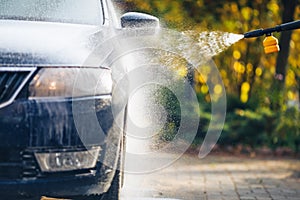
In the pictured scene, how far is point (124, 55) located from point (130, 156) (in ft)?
3.05

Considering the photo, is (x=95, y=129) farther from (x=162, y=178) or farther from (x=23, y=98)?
(x=162, y=178)

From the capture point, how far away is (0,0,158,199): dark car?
3.50 meters

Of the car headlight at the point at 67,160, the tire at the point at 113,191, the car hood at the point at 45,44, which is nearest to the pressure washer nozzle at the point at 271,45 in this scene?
the car hood at the point at 45,44

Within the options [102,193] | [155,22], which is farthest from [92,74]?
[155,22]

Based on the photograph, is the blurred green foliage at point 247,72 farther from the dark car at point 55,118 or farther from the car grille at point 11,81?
the car grille at point 11,81

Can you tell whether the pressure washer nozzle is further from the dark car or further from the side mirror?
the dark car

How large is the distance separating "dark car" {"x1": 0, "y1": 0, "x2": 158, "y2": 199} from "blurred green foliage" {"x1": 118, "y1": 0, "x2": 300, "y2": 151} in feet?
12.3

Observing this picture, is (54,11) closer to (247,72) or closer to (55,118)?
Result: (55,118)

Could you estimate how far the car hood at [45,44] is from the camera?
362cm

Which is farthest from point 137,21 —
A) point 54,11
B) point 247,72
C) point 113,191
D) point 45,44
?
point 247,72

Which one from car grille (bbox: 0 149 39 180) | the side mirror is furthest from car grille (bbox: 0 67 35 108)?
the side mirror

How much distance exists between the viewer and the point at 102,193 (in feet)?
12.8

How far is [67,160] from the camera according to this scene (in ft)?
11.9

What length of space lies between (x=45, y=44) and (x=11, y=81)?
33 cm
